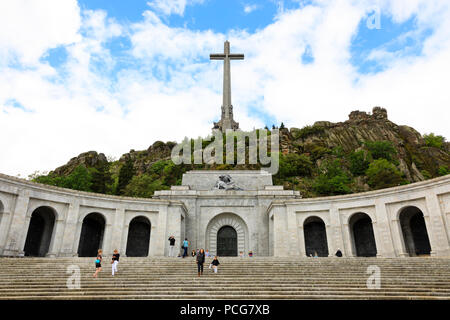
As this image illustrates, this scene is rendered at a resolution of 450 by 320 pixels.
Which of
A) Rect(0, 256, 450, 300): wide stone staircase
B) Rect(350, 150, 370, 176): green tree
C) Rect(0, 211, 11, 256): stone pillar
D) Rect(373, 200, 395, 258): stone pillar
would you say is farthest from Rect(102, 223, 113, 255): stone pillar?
Rect(350, 150, 370, 176): green tree

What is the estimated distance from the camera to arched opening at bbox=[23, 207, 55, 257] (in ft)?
83.8

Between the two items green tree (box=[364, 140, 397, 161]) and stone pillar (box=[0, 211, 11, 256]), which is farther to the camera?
green tree (box=[364, 140, 397, 161])

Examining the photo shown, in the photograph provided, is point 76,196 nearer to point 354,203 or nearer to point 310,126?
point 354,203

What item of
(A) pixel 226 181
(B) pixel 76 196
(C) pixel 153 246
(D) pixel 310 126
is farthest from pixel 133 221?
(D) pixel 310 126

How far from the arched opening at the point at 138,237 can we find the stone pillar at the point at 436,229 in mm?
22785

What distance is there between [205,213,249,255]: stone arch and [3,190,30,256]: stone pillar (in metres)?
14.9

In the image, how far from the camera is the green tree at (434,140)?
85.0 metres

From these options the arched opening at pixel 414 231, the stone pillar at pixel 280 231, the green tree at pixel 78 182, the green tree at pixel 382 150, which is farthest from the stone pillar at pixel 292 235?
the green tree at pixel 382 150

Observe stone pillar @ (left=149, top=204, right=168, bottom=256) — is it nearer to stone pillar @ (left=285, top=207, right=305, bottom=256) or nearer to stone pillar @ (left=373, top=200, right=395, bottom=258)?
stone pillar @ (left=285, top=207, right=305, bottom=256)

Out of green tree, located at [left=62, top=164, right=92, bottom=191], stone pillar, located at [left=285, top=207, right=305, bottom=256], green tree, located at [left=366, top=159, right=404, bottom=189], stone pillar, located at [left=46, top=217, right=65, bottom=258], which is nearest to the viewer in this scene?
stone pillar, located at [left=46, top=217, right=65, bottom=258]

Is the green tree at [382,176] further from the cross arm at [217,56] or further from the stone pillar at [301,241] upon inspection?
the cross arm at [217,56]

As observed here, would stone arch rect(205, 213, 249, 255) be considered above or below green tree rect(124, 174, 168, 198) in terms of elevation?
below

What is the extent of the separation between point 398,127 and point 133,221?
88.2 m

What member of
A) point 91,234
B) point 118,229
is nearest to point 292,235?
point 118,229
